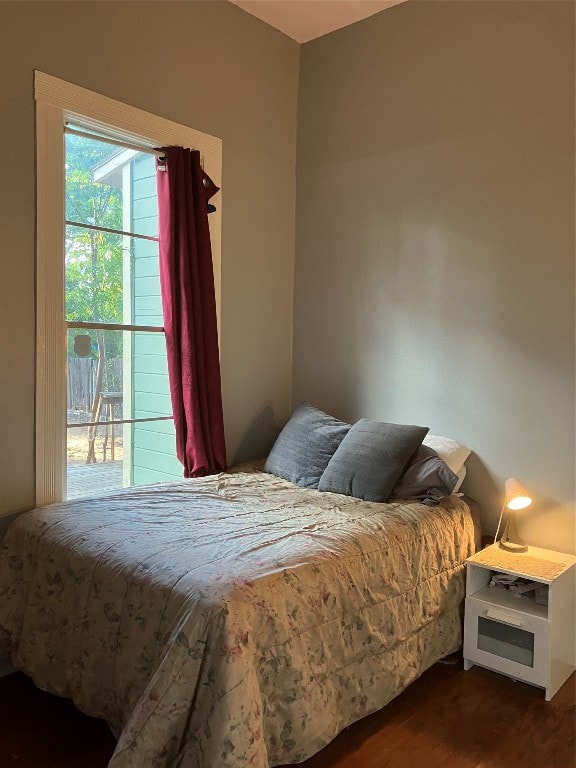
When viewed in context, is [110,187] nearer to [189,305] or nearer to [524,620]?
[189,305]

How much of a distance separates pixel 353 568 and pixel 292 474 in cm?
93

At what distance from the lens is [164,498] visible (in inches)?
100.0

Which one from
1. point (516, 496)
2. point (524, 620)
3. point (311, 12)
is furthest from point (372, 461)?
point (311, 12)

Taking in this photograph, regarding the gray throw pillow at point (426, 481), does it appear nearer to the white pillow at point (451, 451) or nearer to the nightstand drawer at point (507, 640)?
the white pillow at point (451, 451)

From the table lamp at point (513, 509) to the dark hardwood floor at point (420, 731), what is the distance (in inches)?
20.6

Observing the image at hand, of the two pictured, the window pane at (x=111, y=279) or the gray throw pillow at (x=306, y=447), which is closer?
the window pane at (x=111, y=279)

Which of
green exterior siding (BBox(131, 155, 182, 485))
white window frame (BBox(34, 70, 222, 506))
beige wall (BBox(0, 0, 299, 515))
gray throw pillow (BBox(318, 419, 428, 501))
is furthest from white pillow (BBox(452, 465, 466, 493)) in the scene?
white window frame (BBox(34, 70, 222, 506))

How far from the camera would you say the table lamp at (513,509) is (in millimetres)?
2477

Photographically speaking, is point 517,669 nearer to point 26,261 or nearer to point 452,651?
point 452,651

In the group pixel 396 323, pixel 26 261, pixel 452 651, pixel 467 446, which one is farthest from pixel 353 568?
pixel 26 261

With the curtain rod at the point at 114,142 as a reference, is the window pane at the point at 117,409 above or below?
below

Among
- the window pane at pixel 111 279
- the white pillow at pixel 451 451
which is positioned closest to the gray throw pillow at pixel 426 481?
the white pillow at pixel 451 451

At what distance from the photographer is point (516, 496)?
249 centimetres

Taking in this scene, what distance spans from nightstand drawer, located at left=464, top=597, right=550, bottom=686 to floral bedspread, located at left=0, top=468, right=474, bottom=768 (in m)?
0.08
